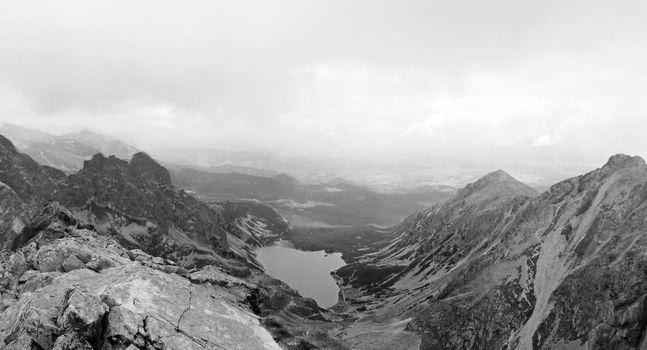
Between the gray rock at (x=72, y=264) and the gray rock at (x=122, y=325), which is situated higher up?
the gray rock at (x=122, y=325)

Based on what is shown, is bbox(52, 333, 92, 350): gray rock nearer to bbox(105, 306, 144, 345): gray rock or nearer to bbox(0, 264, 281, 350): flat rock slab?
bbox(105, 306, 144, 345): gray rock

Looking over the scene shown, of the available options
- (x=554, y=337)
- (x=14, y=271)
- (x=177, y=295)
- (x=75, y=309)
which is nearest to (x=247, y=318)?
(x=177, y=295)

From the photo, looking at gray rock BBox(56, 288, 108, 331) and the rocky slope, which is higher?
gray rock BBox(56, 288, 108, 331)

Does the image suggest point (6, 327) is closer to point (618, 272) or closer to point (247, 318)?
point (247, 318)

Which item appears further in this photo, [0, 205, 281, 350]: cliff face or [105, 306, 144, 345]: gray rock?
[105, 306, 144, 345]: gray rock

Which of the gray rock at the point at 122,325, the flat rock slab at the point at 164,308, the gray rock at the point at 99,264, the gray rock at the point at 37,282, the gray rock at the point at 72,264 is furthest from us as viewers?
the gray rock at the point at 72,264

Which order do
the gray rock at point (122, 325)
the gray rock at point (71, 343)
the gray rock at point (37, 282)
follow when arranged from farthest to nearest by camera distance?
the gray rock at point (37, 282)
the gray rock at point (122, 325)
the gray rock at point (71, 343)

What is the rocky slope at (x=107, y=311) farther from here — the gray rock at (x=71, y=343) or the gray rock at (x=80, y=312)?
the gray rock at (x=80, y=312)

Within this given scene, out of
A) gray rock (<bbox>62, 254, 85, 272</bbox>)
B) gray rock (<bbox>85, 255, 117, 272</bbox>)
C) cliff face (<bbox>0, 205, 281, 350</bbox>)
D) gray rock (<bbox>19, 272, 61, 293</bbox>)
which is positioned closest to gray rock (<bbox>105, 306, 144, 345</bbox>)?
cliff face (<bbox>0, 205, 281, 350</bbox>)

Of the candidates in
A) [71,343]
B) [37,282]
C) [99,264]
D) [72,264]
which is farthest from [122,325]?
[72,264]

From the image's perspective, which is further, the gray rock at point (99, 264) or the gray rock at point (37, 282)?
the gray rock at point (99, 264)

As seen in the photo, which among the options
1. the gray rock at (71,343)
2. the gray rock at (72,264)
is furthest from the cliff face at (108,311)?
the gray rock at (72,264)
